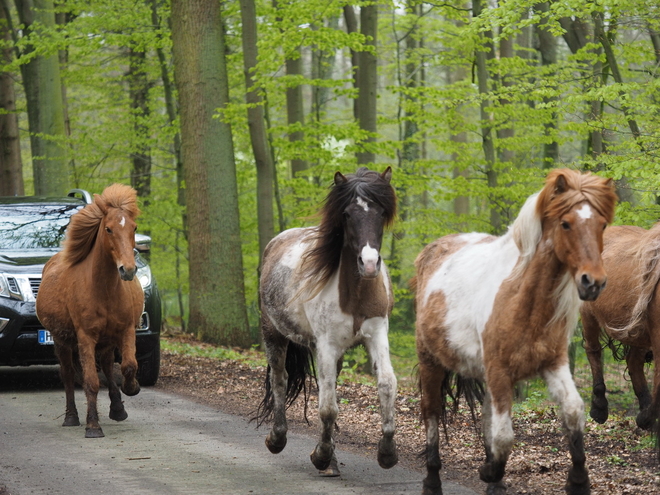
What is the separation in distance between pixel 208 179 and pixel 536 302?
10749 mm

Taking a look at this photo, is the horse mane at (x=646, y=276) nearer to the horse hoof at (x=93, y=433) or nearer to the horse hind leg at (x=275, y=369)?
the horse hind leg at (x=275, y=369)

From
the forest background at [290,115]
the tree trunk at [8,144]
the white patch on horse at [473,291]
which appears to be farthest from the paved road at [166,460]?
the tree trunk at [8,144]

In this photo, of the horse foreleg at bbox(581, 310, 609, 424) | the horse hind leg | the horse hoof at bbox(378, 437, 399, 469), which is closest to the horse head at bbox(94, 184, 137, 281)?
the horse hind leg

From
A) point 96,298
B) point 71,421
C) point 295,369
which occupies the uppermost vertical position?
point 96,298

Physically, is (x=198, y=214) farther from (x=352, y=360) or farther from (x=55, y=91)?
(x=352, y=360)

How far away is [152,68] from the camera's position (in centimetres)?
2138

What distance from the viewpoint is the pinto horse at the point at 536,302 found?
427cm

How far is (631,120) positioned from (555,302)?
7791 mm

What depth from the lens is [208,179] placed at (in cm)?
1459

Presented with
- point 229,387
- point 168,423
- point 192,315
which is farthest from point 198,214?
point 168,423

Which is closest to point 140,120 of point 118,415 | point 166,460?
point 118,415

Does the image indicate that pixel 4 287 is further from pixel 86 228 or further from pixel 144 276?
pixel 86 228

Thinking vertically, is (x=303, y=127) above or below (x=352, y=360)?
above

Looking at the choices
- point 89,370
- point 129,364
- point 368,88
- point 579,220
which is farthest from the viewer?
point 368,88
